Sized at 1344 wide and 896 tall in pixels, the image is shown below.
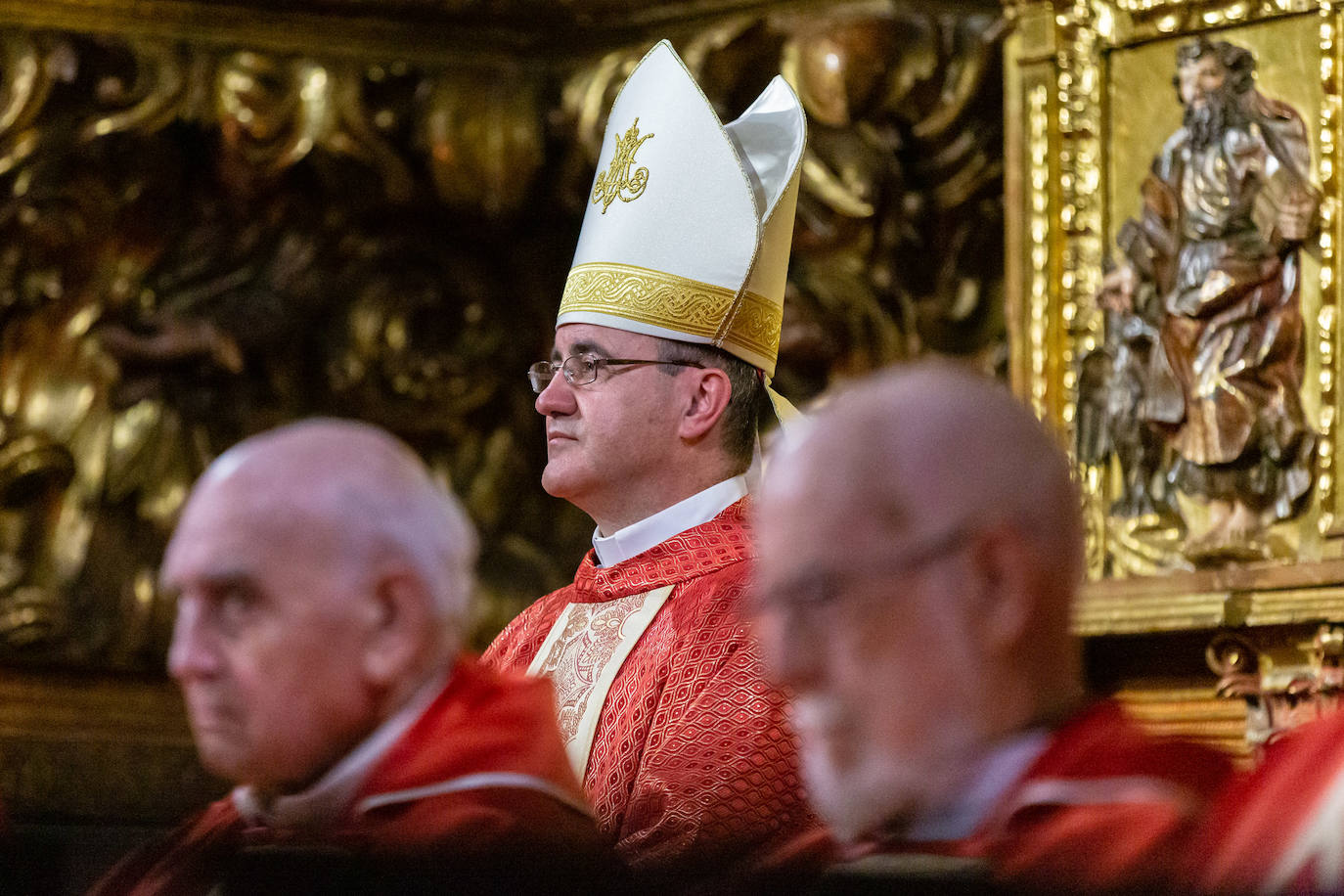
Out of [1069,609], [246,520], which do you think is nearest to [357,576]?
[246,520]

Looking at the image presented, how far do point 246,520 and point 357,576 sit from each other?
0.10m

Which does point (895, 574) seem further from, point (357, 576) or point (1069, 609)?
point (357, 576)

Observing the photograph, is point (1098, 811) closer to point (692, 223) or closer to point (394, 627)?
point (394, 627)

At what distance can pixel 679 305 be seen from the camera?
149 inches

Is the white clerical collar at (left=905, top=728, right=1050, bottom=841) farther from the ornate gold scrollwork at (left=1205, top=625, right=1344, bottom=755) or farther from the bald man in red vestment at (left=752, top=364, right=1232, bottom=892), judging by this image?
the ornate gold scrollwork at (left=1205, top=625, right=1344, bottom=755)

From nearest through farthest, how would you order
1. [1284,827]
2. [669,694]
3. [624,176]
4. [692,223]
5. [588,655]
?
1. [1284,827]
2. [669,694]
3. [588,655]
4. [692,223]
5. [624,176]

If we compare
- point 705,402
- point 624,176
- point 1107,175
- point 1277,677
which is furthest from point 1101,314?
point 705,402

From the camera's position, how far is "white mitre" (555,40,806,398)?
3805mm

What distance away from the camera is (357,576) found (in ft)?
5.53

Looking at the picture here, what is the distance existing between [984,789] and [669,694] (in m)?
1.70

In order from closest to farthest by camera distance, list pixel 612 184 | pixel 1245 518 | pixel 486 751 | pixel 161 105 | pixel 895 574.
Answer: pixel 895 574 → pixel 486 751 → pixel 612 184 → pixel 1245 518 → pixel 161 105

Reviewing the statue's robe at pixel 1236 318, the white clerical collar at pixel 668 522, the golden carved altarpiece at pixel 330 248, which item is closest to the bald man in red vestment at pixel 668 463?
the white clerical collar at pixel 668 522

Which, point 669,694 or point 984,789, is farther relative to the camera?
point 669,694

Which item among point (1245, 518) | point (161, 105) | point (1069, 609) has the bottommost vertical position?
point (1245, 518)
